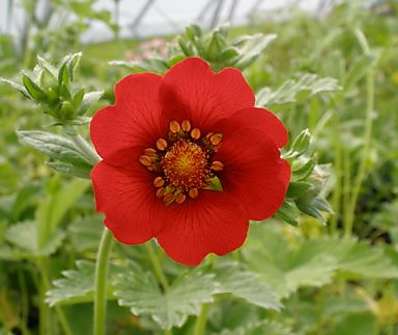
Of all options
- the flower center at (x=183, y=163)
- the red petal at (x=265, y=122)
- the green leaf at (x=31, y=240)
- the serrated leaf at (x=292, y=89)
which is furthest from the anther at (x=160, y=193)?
the green leaf at (x=31, y=240)

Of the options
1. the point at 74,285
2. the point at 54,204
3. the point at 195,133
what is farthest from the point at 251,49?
the point at 54,204

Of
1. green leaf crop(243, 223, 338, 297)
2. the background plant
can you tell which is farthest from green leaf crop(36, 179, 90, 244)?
green leaf crop(243, 223, 338, 297)

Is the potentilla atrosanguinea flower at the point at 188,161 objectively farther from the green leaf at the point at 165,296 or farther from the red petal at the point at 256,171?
the green leaf at the point at 165,296

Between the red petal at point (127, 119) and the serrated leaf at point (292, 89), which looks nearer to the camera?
the red petal at point (127, 119)

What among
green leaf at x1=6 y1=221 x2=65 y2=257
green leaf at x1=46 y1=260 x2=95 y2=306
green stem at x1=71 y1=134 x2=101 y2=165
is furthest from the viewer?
green leaf at x1=6 y1=221 x2=65 y2=257

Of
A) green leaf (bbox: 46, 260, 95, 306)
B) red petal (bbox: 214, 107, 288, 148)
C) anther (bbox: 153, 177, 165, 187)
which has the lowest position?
green leaf (bbox: 46, 260, 95, 306)

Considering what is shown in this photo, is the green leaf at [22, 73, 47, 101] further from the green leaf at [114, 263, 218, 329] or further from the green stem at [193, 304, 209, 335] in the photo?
the green stem at [193, 304, 209, 335]

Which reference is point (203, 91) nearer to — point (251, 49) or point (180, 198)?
point (180, 198)
